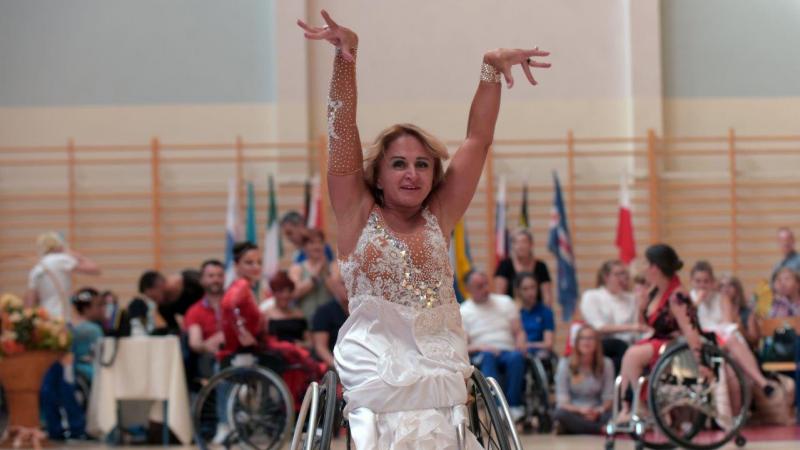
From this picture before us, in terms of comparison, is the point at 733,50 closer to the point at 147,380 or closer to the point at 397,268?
the point at 147,380

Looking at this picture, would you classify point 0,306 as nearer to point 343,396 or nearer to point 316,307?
point 316,307

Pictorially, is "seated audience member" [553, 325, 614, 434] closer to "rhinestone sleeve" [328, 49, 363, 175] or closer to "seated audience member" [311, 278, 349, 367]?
"seated audience member" [311, 278, 349, 367]

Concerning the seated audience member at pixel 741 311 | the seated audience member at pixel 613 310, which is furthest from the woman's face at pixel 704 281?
the seated audience member at pixel 613 310

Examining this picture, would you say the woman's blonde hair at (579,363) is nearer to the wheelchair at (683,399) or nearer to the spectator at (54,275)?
the wheelchair at (683,399)

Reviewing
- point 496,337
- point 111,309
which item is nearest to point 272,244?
point 111,309

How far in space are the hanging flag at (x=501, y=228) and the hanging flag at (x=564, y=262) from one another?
0.39 metres

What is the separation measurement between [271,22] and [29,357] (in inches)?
173

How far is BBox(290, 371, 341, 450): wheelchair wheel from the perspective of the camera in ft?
10.1

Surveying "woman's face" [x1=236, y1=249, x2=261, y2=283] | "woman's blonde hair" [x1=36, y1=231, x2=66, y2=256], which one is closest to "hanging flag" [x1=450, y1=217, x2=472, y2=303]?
"woman's blonde hair" [x1=36, y1=231, x2=66, y2=256]

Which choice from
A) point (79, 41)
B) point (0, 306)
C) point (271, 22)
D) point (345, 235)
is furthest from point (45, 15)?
point (345, 235)

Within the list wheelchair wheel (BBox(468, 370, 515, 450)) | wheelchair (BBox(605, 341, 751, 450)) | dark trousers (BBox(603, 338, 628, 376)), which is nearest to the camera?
wheelchair wheel (BBox(468, 370, 515, 450))

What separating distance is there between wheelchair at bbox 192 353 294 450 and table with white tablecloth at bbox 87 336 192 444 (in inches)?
28.4

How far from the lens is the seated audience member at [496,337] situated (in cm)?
842

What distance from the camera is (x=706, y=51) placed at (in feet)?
37.9
